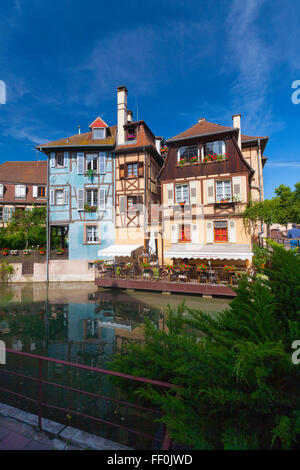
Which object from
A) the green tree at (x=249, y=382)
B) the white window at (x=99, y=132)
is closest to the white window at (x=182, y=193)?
the white window at (x=99, y=132)

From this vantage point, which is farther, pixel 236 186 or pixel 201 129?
pixel 201 129

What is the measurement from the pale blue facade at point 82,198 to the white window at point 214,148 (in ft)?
24.6

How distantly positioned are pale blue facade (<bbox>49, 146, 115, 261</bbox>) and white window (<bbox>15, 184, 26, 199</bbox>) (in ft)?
29.0

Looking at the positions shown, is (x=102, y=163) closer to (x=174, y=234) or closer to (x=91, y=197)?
(x=91, y=197)

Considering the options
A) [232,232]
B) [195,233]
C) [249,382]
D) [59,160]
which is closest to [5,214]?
[59,160]

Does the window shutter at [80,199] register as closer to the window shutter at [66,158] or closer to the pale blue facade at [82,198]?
the pale blue facade at [82,198]

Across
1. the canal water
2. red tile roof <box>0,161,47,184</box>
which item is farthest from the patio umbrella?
red tile roof <box>0,161,47,184</box>

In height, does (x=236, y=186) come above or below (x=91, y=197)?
below

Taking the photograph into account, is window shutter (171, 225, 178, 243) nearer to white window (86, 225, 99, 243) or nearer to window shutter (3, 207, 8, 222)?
white window (86, 225, 99, 243)

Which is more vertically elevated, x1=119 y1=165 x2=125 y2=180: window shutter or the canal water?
x1=119 y1=165 x2=125 y2=180: window shutter

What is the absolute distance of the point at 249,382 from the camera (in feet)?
6.89

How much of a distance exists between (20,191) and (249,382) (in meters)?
29.2

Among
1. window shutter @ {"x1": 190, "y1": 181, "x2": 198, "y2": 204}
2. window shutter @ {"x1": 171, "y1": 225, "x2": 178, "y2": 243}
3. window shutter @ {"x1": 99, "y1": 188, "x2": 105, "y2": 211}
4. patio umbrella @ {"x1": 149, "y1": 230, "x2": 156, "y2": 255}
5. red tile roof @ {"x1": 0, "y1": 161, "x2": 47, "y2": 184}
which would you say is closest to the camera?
patio umbrella @ {"x1": 149, "y1": 230, "x2": 156, "y2": 255}

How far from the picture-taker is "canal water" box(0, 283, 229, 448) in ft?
13.4
